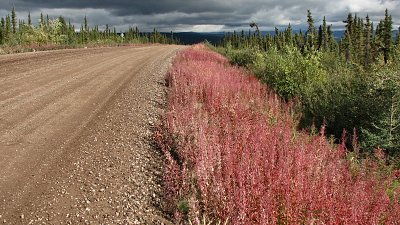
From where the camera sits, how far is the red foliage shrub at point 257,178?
13.3 feet

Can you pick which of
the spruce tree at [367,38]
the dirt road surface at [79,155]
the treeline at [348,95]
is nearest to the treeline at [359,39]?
the spruce tree at [367,38]

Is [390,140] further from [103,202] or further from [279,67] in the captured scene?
[279,67]

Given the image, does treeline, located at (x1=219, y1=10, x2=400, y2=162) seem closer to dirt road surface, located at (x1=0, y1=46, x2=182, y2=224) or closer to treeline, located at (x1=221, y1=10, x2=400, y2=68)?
dirt road surface, located at (x1=0, y1=46, x2=182, y2=224)

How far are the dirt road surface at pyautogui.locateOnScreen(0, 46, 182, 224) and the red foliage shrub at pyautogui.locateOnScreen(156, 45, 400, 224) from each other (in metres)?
0.54

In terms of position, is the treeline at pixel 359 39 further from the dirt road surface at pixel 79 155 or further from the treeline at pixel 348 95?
the dirt road surface at pixel 79 155

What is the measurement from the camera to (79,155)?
22.0 feet

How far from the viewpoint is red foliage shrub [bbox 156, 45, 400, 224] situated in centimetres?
404

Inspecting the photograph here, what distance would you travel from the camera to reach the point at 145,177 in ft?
19.2

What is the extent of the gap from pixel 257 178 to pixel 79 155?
3832 mm

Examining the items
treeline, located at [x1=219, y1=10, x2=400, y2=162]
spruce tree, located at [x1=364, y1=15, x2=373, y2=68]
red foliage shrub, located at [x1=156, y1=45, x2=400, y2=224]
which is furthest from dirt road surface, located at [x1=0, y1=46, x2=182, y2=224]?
spruce tree, located at [x1=364, y1=15, x2=373, y2=68]

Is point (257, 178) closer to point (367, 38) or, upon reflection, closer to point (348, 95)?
point (348, 95)

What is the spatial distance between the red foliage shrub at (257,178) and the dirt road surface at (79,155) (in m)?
0.54

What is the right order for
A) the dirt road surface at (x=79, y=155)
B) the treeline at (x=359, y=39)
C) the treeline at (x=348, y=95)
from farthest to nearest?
the treeline at (x=359, y=39) → the treeline at (x=348, y=95) → the dirt road surface at (x=79, y=155)

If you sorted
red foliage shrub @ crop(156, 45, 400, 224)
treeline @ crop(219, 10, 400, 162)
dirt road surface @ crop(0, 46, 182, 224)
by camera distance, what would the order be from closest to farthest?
red foliage shrub @ crop(156, 45, 400, 224) → dirt road surface @ crop(0, 46, 182, 224) → treeline @ crop(219, 10, 400, 162)
